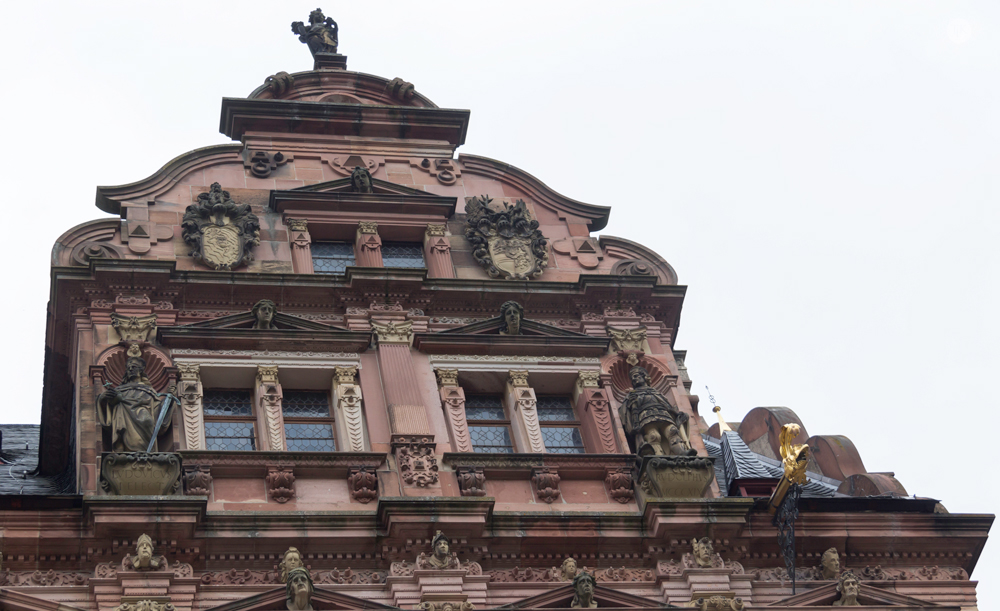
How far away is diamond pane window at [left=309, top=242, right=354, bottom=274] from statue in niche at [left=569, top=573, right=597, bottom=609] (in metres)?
7.10

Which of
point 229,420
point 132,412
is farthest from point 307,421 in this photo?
point 132,412

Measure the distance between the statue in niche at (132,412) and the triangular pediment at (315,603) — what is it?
2597 millimetres

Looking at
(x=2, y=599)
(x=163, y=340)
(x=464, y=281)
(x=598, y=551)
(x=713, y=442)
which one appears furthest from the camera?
(x=713, y=442)

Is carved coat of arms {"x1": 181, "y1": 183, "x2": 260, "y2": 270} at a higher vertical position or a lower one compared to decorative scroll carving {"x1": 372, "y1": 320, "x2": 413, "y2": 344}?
higher

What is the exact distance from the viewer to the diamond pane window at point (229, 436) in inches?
898

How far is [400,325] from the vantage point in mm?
24609

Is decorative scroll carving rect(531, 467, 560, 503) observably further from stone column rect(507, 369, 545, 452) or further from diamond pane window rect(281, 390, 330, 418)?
diamond pane window rect(281, 390, 330, 418)

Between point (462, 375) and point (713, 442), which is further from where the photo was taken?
point (713, 442)

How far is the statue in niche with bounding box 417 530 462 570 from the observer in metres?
21.0

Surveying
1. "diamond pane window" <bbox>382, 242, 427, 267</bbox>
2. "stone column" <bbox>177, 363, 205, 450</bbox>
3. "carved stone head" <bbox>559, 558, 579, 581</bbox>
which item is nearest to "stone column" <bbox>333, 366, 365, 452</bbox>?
"stone column" <bbox>177, 363, 205, 450</bbox>

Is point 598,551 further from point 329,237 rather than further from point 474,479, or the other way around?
point 329,237

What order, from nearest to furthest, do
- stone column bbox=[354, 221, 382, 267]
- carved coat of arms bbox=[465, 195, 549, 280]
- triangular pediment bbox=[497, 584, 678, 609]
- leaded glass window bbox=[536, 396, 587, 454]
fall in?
triangular pediment bbox=[497, 584, 678, 609] → leaded glass window bbox=[536, 396, 587, 454] → stone column bbox=[354, 221, 382, 267] → carved coat of arms bbox=[465, 195, 549, 280]

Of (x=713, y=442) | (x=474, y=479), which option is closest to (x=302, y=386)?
(x=474, y=479)

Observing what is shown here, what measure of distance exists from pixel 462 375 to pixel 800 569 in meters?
5.35
